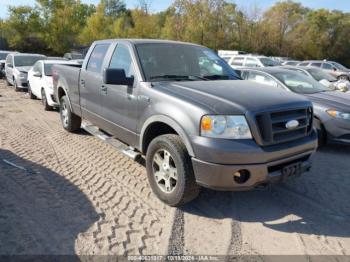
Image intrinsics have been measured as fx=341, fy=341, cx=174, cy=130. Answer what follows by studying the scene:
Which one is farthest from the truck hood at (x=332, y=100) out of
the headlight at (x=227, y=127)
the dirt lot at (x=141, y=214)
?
the headlight at (x=227, y=127)

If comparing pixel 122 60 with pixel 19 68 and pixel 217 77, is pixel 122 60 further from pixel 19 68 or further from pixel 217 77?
pixel 19 68

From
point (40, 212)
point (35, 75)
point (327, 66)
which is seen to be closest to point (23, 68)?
point (35, 75)

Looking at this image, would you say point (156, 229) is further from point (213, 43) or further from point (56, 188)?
point (213, 43)

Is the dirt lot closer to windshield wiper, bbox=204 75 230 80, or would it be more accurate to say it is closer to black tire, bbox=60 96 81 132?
black tire, bbox=60 96 81 132

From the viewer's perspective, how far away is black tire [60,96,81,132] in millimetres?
6746

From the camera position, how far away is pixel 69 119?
6820 millimetres

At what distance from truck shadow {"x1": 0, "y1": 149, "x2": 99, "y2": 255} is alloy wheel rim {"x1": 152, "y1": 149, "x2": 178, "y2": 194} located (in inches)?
32.9

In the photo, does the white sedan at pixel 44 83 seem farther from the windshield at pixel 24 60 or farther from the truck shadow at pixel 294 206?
the truck shadow at pixel 294 206

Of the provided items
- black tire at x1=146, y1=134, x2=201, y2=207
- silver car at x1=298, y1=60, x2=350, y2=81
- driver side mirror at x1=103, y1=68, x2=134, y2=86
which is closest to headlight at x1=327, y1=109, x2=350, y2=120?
black tire at x1=146, y1=134, x2=201, y2=207

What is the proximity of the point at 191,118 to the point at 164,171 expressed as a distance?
31.8 inches

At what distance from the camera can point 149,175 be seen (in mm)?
4203

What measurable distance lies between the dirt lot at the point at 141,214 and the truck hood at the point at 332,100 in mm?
1276

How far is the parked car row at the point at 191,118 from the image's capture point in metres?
3.41

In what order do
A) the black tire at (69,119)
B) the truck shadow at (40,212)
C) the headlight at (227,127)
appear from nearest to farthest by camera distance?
1. the truck shadow at (40,212)
2. the headlight at (227,127)
3. the black tire at (69,119)
